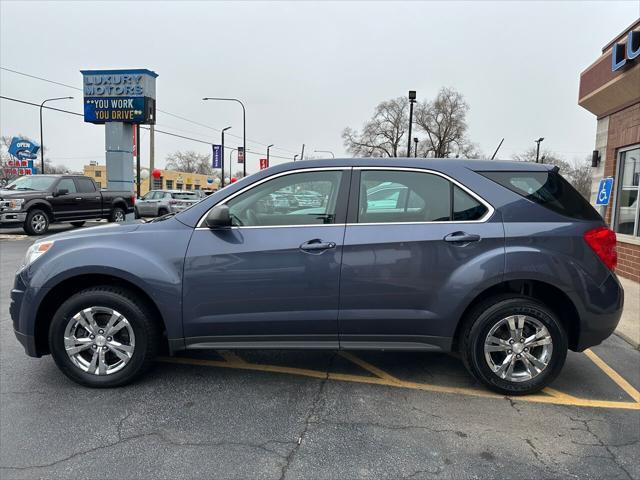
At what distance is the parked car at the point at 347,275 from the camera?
135 inches

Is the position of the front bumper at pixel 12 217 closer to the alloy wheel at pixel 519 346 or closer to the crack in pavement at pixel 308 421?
the crack in pavement at pixel 308 421

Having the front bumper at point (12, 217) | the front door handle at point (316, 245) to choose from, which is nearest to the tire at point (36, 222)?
the front bumper at point (12, 217)

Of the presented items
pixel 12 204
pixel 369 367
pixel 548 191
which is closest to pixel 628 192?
A: pixel 548 191

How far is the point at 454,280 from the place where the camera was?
11.2ft

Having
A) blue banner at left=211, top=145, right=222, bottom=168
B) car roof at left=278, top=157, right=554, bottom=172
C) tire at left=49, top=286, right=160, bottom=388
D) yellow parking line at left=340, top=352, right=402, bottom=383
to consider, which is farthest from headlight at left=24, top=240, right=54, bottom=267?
blue banner at left=211, top=145, right=222, bottom=168

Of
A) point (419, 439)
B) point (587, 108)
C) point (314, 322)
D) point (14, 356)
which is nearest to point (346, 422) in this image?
point (419, 439)

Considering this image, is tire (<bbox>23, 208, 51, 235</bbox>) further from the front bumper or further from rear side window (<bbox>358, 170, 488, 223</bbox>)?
rear side window (<bbox>358, 170, 488, 223</bbox>)

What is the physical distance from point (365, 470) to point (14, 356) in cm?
352

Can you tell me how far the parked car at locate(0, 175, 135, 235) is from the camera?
1319 centimetres

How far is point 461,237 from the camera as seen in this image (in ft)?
11.2

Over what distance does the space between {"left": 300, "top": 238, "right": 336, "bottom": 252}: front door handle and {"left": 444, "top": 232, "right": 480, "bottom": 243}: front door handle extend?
0.85m

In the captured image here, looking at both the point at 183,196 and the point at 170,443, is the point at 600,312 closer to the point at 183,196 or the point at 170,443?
the point at 170,443

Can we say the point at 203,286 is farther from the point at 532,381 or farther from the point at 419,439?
the point at 532,381

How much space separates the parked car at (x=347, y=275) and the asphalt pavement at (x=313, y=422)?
0.32 metres
